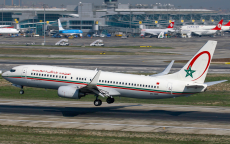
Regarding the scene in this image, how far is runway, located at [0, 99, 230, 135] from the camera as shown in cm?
3369

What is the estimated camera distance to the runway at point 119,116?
33688mm

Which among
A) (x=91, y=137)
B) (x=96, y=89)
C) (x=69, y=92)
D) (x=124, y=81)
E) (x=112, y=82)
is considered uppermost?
(x=124, y=81)

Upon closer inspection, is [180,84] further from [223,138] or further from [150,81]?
[223,138]

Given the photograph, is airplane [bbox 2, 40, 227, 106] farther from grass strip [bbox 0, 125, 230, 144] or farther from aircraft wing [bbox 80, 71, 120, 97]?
grass strip [bbox 0, 125, 230, 144]

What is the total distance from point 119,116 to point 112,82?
524 centimetres

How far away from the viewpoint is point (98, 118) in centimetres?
3772

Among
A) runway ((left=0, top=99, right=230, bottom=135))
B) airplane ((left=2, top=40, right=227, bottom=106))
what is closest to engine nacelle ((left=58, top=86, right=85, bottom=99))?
airplane ((left=2, top=40, right=227, bottom=106))

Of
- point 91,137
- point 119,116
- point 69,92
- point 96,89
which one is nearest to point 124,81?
point 96,89

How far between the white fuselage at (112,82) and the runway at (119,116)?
8.45ft

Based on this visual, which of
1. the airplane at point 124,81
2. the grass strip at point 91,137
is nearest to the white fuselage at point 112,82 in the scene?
the airplane at point 124,81

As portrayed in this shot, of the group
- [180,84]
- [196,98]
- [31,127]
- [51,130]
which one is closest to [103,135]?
[51,130]

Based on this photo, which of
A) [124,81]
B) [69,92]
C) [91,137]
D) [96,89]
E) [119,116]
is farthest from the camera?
[124,81]

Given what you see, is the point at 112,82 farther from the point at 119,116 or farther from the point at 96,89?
the point at 119,116

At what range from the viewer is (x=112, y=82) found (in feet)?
138
